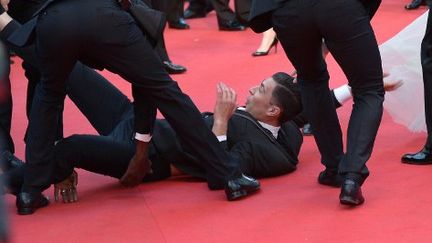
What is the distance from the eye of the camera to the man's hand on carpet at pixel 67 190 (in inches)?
132

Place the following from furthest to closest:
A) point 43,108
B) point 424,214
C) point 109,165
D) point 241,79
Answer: point 241,79 < point 109,165 < point 43,108 < point 424,214

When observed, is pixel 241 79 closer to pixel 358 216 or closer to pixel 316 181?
pixel 316 181

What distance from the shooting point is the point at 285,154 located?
138 inches

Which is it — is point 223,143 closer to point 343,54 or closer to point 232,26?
point 343,54

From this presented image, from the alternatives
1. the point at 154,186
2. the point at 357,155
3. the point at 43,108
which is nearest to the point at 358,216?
the point at 357,155

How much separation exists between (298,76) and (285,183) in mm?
512

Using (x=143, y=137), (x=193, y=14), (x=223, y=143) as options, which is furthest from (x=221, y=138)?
(x=193, y=14)

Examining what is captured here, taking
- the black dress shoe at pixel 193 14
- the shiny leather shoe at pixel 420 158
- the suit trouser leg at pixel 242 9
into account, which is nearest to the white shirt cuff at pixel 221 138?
the shiny leather shoe at pixel 420 158

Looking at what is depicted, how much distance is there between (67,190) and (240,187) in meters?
0.72

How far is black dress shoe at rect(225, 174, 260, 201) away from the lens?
10.5 feet

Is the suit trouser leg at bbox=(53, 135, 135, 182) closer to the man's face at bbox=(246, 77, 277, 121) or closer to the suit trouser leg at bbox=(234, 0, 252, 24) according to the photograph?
the man's face at bbox=(246, 77, 277, 121)

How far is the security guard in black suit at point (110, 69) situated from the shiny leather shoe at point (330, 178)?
290 millimetres

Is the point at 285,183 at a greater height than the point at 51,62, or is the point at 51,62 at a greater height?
the point at 51,62

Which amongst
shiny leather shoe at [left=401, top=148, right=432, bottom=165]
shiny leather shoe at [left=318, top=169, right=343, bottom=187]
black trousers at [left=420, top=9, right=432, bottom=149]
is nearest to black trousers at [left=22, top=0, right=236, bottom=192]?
shiny leather shoe at [left=318, top=169, right=343, bottom=187]
